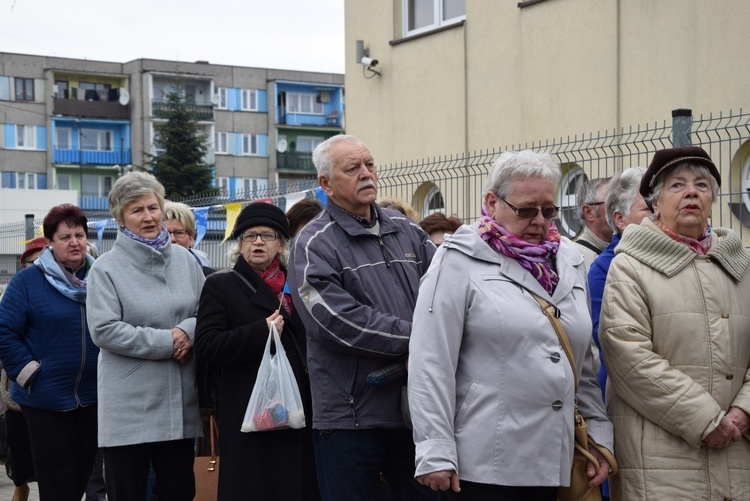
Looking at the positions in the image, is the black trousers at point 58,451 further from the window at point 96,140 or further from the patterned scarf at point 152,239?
the window at point 96,140

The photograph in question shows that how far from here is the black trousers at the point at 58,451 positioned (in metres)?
6.35

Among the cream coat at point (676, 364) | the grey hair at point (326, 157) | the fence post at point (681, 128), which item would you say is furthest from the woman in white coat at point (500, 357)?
the fence post at point (681, 128)

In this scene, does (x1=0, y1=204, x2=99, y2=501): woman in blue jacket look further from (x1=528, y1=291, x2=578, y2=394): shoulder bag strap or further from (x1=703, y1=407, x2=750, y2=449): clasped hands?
(x1=703, y1=407, x2=750, y2=449): clasped hands

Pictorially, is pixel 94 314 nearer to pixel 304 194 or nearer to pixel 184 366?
pixel 184 366

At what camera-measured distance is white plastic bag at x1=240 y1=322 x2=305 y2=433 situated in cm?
532

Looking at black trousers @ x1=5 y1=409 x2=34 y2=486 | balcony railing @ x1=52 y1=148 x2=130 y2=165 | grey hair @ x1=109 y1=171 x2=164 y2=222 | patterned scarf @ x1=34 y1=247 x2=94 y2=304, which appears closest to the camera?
grey hair @ x1=109 y1=171 x2=164 y2=222

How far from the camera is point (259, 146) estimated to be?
7525 cm

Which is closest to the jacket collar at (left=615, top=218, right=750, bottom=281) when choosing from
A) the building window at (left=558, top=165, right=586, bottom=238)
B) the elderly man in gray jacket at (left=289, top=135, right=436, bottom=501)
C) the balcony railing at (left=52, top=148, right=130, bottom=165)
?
the elderly man in gray jacket at (left=289, top=135, right=436, bottom=501)

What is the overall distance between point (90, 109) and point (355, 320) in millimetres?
70203

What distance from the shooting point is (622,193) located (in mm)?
5316

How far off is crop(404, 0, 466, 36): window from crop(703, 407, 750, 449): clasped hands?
1180 centimetres

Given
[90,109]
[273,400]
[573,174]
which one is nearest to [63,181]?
[90,109]

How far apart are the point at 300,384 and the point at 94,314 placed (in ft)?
3.96

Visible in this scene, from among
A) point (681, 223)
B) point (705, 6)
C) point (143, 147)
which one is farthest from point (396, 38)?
point (143, 147)
